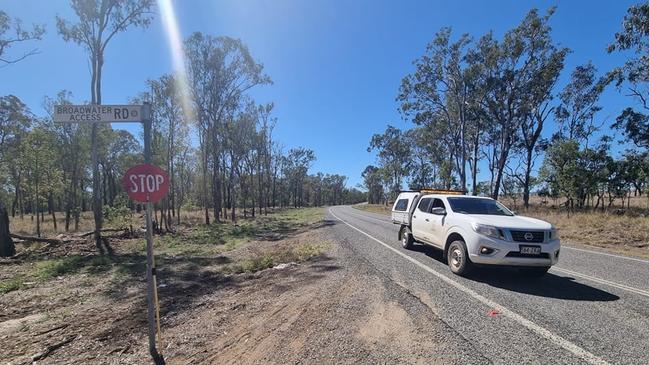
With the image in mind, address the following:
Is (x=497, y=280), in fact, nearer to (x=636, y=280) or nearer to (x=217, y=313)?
(x=636, y=280)

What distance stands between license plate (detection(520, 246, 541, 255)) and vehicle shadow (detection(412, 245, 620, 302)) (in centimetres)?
63

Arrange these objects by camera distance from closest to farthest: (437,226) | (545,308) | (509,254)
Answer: (545,308) → (509,254) → (437,226)

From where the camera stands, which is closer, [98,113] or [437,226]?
[98,113]

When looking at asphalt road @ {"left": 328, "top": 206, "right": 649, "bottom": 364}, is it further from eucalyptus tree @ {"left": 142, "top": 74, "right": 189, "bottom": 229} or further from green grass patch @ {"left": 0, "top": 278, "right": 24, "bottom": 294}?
eucalyptus tree @ {"left": 142, "top": 74, "right": 189, "bottom": 229}

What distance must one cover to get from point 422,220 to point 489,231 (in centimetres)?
301

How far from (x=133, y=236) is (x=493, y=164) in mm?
41348

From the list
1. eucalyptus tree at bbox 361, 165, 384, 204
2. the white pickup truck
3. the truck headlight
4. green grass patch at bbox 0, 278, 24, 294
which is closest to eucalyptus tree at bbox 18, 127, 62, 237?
green grass patch at bbox 0, 278, 24, 294

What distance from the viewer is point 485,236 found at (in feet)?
22.5

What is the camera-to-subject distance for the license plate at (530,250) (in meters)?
6.66

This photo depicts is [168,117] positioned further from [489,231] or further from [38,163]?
[489,231]

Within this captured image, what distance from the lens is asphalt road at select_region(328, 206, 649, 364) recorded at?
3.85 m

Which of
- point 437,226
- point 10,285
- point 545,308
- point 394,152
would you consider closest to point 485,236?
point 545,308

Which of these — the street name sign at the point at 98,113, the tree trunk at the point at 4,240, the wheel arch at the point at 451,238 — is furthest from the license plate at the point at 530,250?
the tree trunk at the point at 4,240

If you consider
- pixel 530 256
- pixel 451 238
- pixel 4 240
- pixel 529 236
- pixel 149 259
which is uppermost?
pixel 149 259
